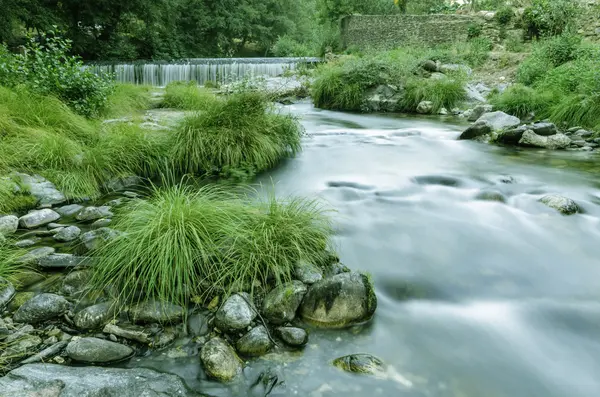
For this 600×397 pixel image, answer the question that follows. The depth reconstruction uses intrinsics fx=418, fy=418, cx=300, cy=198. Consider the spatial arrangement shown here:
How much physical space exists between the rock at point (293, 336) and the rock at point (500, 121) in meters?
7.38

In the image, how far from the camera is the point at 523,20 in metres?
17.4

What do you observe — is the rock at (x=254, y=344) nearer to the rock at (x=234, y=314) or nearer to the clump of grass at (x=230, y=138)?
the rock at (x=234, y=314)

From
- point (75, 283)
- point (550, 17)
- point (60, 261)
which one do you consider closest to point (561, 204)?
point (75, 283)

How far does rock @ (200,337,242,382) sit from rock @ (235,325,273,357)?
65 millimetres

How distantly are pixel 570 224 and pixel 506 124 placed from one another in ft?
15.9

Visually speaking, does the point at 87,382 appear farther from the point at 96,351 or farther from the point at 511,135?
the point at 511,135

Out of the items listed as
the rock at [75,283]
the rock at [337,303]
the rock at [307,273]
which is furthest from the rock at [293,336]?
the rock at [75,283]

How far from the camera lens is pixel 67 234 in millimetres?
3809

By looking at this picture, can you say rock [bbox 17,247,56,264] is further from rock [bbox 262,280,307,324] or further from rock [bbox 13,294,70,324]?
rock [bbox 262,280,307,324]

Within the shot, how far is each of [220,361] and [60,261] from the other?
1.69 metres

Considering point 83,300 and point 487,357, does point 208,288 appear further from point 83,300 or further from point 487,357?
point 487,357

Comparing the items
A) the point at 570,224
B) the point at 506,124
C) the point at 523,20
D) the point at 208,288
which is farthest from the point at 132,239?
the point at 523,20

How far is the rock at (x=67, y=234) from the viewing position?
149 inches

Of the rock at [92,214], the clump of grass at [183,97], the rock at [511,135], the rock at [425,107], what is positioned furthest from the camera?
the rock at [425,107]
